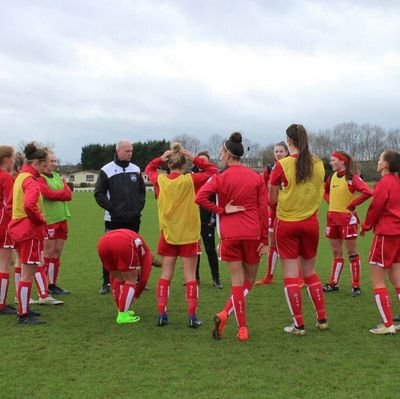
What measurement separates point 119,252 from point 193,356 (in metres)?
1.84

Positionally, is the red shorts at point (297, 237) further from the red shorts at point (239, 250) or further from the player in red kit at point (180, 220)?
the player in red kit at point (180, 220)

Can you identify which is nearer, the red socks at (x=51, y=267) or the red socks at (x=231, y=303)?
the red socks at (x=231, y=303)

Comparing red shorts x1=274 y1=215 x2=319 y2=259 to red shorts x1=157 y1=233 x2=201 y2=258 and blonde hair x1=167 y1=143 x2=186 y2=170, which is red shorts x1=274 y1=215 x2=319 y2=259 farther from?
blonde hair x1=167 y1=143 x2=186 y2=170

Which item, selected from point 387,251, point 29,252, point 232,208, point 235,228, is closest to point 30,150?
point 29,252

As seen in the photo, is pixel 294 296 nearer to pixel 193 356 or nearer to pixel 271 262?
pixel 193 356

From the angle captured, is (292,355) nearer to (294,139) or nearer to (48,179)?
(294,139)

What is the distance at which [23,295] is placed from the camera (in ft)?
22.5

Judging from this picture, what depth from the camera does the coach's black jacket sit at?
860 centimetres

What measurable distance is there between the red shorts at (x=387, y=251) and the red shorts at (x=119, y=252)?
3046 millimetres

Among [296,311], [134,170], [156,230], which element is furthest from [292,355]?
[156,230]

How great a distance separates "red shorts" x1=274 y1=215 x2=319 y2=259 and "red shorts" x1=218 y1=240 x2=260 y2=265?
306 mm

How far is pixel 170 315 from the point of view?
7461mm

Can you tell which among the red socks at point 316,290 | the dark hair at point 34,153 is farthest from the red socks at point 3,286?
the red socks at point 316,290

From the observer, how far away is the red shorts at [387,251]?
6316 millimetres
